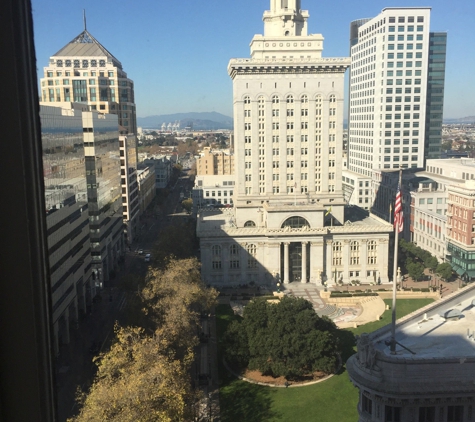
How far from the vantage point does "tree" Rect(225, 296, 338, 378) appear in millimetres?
25891

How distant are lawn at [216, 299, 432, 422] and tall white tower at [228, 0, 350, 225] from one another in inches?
917

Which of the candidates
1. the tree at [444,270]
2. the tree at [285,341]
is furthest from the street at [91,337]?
the tree at [444,270]

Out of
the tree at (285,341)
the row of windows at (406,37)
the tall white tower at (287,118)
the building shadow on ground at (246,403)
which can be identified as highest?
the row of windows at (406,37)

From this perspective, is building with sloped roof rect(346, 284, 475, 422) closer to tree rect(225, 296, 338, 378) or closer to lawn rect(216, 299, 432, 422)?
lawn rect(216, 299, 432, 422)

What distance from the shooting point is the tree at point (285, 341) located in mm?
25891

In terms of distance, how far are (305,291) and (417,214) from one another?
17.5m

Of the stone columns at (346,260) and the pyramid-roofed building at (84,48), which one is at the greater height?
the pyramid-roofed building at (84,48)

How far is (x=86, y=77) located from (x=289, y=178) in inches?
1453

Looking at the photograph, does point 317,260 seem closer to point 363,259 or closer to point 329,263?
point 329,263

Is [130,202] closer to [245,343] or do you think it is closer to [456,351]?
[245,343]

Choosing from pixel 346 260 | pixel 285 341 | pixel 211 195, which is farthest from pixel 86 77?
pixel 285 341

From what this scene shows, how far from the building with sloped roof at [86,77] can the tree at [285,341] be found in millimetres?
48698

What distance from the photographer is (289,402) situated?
24.0 metres

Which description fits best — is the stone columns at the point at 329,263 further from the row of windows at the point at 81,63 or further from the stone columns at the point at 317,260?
the row of windows at the point at 81,63
